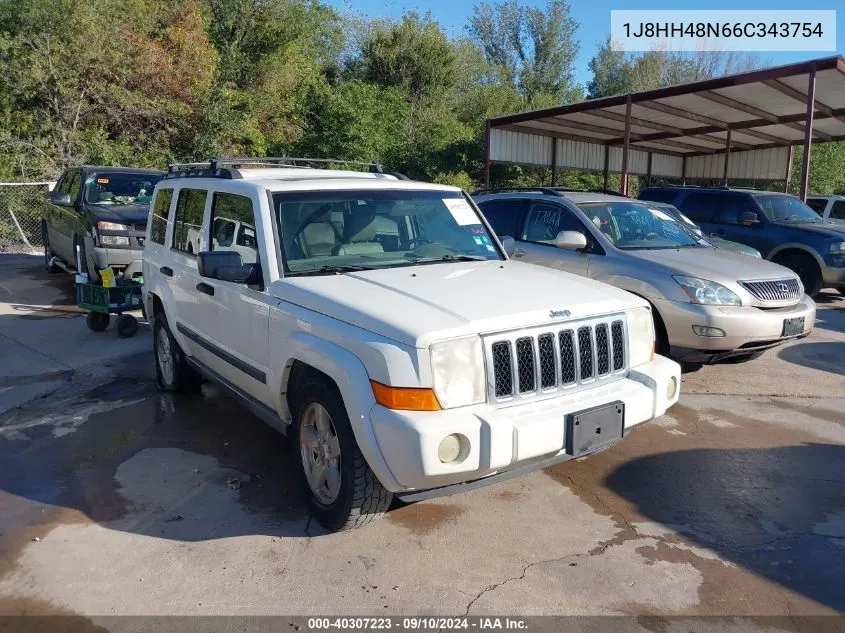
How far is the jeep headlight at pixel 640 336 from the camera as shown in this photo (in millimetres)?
4113

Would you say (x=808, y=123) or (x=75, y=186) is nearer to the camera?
(x=75, y=186)

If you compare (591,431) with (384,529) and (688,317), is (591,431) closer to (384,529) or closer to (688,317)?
(384,529)

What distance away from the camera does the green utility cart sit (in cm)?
814

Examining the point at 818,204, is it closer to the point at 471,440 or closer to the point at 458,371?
the point at 458,371

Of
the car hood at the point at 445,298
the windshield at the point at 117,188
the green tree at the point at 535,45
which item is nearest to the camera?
the car hood at the point at 445,298

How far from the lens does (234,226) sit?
4812 millimetres

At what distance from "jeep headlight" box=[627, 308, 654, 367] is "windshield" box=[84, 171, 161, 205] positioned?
348 inches

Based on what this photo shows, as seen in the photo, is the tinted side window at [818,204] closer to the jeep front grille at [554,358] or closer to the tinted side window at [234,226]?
the jeep front grille at [554,358]

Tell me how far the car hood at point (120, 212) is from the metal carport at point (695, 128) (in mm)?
9317

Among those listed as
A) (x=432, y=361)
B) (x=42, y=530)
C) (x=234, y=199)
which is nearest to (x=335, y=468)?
(x=432, y=361)

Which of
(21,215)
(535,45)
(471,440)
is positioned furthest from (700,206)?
(535,45)

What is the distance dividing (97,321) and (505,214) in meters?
5.00

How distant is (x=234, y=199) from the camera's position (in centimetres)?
480

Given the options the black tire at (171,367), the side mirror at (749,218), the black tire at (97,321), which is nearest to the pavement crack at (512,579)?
the black tire at (171,367)
